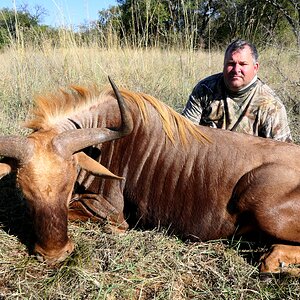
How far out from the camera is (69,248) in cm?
285

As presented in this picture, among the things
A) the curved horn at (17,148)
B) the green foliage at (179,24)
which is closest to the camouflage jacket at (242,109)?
the green foliage at (179,24)

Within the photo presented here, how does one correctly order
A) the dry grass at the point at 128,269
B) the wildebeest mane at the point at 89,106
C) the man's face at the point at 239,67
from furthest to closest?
the man's face at the point at 239,67 < the wildebeest mane at the point at 89,106 < the dry grass at the point at 128,269

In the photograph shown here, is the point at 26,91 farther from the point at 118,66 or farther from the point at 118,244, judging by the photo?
the point at 118,244

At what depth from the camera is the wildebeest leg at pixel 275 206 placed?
3018mm

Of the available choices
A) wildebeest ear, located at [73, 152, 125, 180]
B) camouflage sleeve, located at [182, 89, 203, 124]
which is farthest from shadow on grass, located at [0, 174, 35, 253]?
camouflage sleeve, located at [182, 89, 203, 124]

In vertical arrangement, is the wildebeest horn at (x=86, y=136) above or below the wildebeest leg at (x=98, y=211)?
above

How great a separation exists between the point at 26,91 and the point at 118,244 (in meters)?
4.16

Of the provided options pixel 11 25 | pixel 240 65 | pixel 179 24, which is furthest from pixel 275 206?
pixel 11 25

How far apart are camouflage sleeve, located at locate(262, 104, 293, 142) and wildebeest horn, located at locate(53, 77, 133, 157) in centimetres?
201

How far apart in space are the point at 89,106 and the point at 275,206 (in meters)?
1.69

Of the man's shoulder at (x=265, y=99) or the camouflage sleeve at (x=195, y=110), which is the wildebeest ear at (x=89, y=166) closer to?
the camouflage sleeve at (x=195, y=110)

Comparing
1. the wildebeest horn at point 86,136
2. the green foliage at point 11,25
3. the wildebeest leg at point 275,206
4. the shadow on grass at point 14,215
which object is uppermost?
the green foliage at point 11,25

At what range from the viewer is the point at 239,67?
4219 millimetres

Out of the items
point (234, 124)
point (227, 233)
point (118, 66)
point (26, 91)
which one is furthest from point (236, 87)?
point (26, 91)
